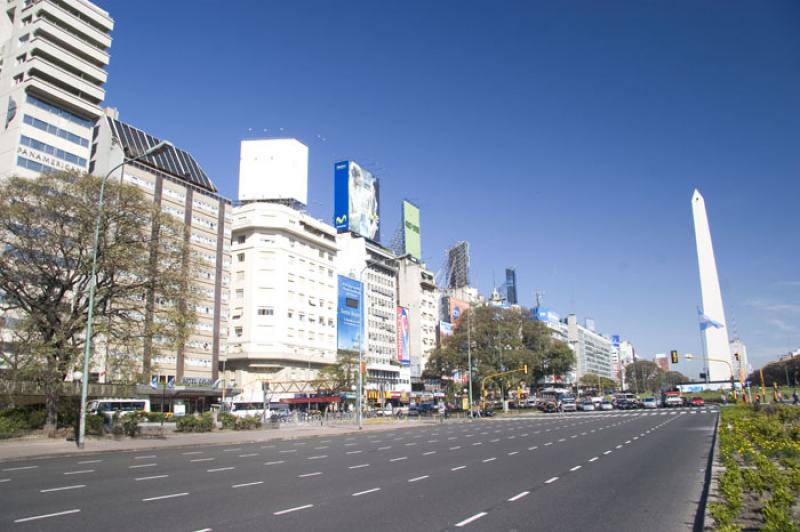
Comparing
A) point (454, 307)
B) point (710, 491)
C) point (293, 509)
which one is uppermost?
point (454, 307)

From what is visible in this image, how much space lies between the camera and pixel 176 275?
31453mm

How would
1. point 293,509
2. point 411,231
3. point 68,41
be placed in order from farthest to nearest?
point 411,231 < point 68,41 < point 293,509

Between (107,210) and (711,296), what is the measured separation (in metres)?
87.7

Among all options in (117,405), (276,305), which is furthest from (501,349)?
(117,405)

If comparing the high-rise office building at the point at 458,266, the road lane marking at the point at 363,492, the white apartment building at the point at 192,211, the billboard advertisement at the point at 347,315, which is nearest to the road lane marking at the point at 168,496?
the road lane marking at the point at 363,492

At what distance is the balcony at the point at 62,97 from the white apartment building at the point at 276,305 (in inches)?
1015

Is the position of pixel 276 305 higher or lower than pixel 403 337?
higher

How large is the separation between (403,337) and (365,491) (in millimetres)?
106100

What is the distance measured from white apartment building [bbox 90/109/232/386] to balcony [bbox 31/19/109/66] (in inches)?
288

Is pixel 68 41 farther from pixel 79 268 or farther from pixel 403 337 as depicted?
pixel 403 337

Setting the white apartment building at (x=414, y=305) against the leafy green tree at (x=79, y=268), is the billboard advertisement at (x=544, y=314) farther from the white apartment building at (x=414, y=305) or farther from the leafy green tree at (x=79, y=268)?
the leafy green tree at (x=79, y=268)

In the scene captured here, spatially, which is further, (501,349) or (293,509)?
(501,349)

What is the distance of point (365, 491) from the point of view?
41.7 ft

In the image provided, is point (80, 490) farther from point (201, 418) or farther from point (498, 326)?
point (498, 326)
